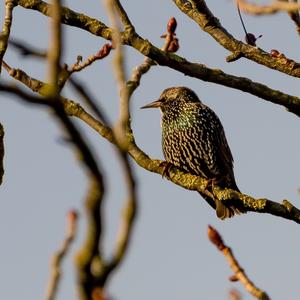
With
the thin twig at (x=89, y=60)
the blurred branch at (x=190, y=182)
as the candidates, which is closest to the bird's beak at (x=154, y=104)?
the blurred branch at (x=190, y=182)

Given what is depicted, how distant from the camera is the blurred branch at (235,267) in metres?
2.30

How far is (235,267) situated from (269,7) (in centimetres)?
90

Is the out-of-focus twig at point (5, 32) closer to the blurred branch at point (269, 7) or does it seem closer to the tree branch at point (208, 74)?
the tree branch at point (208, 74)

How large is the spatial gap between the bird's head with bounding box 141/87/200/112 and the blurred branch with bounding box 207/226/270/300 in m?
6.93

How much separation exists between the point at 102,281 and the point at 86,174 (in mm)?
238

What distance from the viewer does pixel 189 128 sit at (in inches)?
362

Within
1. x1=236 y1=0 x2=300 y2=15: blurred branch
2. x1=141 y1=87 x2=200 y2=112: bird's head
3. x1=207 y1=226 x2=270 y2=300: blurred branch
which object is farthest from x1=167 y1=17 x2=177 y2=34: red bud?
x1=141 y1=87 x2=200 y2=112: bird's head

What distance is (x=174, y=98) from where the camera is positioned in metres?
10.1

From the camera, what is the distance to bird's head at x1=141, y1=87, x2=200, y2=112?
32.7ft

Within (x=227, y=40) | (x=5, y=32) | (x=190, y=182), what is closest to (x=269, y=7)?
(x=5, y=32)

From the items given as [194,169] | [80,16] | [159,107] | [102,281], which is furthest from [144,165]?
[159,107]

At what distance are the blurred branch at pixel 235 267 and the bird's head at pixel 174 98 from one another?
6925mm

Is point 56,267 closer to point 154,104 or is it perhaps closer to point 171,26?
point 171,26

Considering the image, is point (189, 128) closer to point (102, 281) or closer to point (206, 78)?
point (206, 78)
